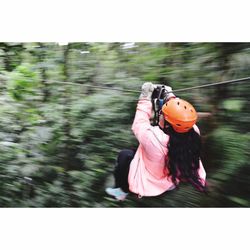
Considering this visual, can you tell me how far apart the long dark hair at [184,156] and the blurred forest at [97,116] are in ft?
0.18

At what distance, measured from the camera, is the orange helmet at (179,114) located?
238 cm

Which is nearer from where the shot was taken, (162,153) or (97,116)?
(162,153)

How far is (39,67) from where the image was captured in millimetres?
2543

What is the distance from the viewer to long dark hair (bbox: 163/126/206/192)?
2414 mm

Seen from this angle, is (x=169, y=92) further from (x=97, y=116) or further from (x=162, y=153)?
(x=97, y=116)

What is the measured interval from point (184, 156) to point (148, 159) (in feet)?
0.77

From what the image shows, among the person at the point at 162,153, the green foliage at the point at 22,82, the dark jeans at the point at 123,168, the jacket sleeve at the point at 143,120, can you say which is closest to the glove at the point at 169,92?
the person at the point at 162,153

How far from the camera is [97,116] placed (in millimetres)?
2541

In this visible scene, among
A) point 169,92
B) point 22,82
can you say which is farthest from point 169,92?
point 22,82

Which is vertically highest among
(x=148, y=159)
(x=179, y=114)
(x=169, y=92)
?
(x=169, y=92)

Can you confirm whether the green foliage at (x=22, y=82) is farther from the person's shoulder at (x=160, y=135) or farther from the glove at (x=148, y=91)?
the person's shoulder at (x=160, y=135)

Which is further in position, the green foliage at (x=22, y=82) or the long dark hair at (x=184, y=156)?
the green foliage at (x=22, y=82)

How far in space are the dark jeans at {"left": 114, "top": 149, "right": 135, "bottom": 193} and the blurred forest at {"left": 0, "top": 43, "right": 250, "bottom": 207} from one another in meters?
0.04

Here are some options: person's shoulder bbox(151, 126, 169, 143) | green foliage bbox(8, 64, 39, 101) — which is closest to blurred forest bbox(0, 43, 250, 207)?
green foliage bbox(8, 64, 39, 101)
